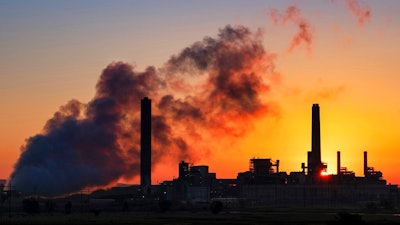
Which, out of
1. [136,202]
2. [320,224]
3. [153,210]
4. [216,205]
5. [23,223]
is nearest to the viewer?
[320,224]

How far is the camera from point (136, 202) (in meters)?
199

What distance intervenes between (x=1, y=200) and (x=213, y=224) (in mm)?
99178

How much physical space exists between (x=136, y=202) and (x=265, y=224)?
87204 mm

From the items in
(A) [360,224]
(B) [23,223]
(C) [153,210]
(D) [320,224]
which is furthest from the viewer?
(C) [153,210]

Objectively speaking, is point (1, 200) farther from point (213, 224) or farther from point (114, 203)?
point (213, 224)

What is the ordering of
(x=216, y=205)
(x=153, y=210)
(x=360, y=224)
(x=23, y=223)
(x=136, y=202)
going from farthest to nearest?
(x=136, y=202) < (x=153, y=210) < (x=216, y=205) < (x=23, y=223) < (x=360, y=224)

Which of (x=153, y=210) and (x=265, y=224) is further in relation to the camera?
(x=153, y=210)

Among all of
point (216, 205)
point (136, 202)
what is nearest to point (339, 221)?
point (216, 205)

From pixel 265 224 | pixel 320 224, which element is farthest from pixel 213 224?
pixel 320 224

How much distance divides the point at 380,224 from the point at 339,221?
31075 millimetres

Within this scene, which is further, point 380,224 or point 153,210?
point 153,210

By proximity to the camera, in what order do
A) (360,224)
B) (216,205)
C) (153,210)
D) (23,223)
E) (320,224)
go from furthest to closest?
(153,210), (216,205), (23,223), (320,224), (360,224)

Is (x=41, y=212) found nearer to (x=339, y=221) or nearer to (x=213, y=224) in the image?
(x=213, y=224)

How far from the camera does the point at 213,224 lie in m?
115
